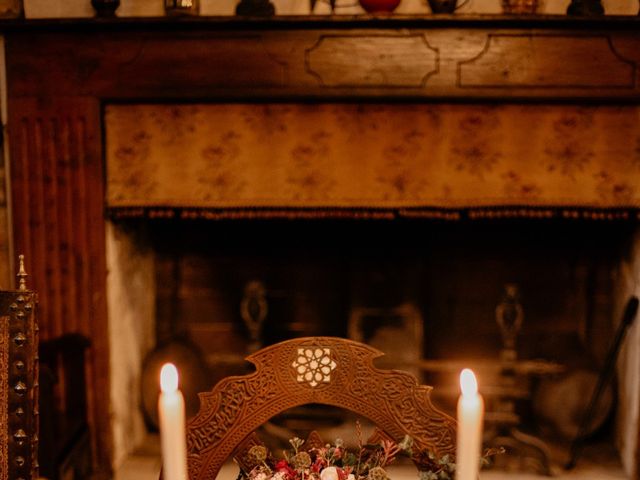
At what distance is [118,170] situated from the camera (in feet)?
8.08

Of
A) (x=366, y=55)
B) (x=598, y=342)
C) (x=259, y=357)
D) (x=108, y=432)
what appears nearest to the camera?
(x=259, y=357)

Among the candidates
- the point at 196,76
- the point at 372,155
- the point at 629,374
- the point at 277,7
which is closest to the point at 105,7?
the point at 196,76

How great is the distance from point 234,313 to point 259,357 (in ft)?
5.89

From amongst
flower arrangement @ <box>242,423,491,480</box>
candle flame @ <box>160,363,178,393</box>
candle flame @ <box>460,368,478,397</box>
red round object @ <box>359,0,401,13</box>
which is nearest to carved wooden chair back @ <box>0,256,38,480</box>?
flower arrangement @ <box>242,423,491,480</box>

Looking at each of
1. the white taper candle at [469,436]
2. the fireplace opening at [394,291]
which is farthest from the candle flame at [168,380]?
the fireplace opening at [394,291]

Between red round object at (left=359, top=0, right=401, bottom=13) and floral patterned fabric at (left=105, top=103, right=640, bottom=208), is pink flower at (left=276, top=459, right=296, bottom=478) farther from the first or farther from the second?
red round object at (left=359, top=0, right=401, bottom=13)

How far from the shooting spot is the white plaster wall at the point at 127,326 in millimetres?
2570

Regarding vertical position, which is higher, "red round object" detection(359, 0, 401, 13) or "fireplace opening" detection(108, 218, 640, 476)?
"red round object" detection(359, 0, 401, 13)

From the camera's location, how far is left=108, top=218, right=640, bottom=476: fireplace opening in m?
2.94

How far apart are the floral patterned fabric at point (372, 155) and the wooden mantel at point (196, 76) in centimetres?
6

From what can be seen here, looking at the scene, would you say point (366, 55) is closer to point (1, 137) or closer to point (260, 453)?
point (1, 137)

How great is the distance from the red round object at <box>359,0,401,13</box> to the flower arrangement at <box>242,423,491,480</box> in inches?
65.3

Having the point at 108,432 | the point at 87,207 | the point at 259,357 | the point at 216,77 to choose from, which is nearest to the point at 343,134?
the point at 216,77

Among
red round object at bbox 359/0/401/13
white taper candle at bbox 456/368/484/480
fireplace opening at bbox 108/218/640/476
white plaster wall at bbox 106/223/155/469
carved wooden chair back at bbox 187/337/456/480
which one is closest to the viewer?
white taper candle at bbox 456/368/484/480
